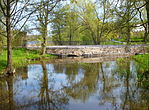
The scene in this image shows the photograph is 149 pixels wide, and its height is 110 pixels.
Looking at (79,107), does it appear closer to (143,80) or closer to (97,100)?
(97,100)

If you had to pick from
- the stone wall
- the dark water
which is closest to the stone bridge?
the stone wall

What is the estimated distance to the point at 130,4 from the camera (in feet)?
26.2

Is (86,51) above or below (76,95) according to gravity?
above

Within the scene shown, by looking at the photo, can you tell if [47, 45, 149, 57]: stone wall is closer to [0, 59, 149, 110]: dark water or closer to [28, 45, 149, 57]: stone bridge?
[28, 45, 149, 57]: stone bridge

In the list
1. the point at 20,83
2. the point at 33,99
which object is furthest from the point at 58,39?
the point at 33,99

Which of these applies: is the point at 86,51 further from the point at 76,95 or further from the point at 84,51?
the point at 76,95

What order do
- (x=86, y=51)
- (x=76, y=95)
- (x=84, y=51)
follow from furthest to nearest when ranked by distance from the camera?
(x=86, y=51), (x=84, y=51), (x=76, y=95)

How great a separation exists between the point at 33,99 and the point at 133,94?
4232 mm

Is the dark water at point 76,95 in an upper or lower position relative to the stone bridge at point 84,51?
lower

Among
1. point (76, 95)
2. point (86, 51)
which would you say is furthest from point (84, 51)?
point (76, 95)

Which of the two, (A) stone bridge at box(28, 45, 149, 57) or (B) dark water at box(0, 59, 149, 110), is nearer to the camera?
(B) dark water at box(0, 59, 149, 110)

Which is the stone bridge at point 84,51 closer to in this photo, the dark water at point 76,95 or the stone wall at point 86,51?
the stone wall at point 86,51

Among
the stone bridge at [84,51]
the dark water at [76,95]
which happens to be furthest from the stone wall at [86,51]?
the dark water at [76,95]

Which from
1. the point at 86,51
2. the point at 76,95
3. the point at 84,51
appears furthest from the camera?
the point at 86,51
